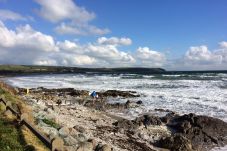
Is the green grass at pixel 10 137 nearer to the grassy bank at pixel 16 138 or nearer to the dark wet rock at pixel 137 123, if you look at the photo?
the grassy bank at pixel 16 138

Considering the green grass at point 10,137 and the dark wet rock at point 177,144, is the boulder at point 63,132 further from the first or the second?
the dark wet rock at point 177,144

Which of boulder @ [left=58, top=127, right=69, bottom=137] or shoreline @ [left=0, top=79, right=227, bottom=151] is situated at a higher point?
boulder @ [left=58, top=127, right=69, bottom=137]

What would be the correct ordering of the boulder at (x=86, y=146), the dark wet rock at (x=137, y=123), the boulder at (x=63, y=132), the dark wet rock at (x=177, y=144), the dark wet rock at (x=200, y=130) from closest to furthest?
the boulder at (x=86, y=146)
the boulder at (x=63, y=132)
the dark wet rock at (x=177, y=144)
the dark wet rock at (x=200, y=130)
the dark wet rock at (x=137, y=123)

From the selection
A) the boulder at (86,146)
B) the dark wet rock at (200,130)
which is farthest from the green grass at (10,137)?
the dark wet rock at (200,130)

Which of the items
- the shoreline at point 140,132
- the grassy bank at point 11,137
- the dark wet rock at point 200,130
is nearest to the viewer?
the grassy bank at point 11,137

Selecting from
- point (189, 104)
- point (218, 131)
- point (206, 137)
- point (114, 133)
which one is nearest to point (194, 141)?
point (206, 137)

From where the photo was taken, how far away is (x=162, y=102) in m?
27.2

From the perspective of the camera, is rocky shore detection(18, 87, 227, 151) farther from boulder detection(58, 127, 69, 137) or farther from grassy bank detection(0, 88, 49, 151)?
grassy bank detection(0, 88, 49, 151)

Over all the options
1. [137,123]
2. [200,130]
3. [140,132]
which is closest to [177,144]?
[140,132]

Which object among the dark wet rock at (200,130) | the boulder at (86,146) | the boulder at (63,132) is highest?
the boulder at (63,132)

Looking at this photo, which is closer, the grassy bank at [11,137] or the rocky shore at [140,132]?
the grassy bank at [11,137]

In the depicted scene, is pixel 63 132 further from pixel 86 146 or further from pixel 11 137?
pixel 11 137

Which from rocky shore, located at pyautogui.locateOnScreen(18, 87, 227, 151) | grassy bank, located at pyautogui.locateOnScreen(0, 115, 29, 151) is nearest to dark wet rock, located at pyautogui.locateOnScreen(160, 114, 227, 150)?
rocky shore, located at pyautogui.locateOnScreen(18, 87, 227, 151)

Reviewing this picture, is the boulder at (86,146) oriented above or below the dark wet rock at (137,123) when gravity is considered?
above
